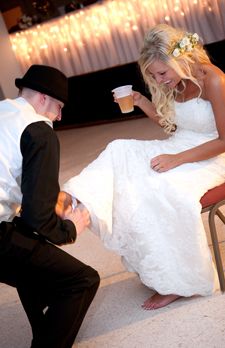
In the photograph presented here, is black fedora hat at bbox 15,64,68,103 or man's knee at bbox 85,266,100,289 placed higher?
→ black fedora hat at bbox 15,64,68,103

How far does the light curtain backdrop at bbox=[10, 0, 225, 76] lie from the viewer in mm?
6762

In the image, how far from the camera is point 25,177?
1.61m

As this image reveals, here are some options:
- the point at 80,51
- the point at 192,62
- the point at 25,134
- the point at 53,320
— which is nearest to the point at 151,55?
the point at 192,62

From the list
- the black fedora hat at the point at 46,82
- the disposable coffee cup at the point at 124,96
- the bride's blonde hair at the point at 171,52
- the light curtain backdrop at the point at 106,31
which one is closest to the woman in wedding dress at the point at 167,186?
the bride's blonde hair at the point at 171,52

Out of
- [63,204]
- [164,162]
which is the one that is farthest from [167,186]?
[63,204]

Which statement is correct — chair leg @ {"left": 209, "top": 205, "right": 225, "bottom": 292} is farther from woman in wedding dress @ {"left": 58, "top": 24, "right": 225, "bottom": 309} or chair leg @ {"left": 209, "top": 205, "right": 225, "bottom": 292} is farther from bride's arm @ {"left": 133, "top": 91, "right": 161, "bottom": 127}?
bride's arm @ {"left": 133, "top": 91, "right": 161, "bottom": 127}

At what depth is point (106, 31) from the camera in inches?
301

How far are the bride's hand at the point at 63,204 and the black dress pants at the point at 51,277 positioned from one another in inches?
7.0

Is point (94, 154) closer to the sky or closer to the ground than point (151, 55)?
closer to the ground

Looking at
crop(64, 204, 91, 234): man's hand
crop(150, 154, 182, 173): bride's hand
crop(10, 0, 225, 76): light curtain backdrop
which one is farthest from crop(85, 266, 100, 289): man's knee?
crop(10, 0, 225, 76): light curtain backdrop

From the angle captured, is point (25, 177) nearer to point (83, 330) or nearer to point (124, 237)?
point (124, 237)

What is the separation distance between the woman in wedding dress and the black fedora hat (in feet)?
1.50

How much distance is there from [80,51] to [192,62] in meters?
6.16

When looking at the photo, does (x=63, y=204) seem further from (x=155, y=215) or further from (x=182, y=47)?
(x=182, y=47)
